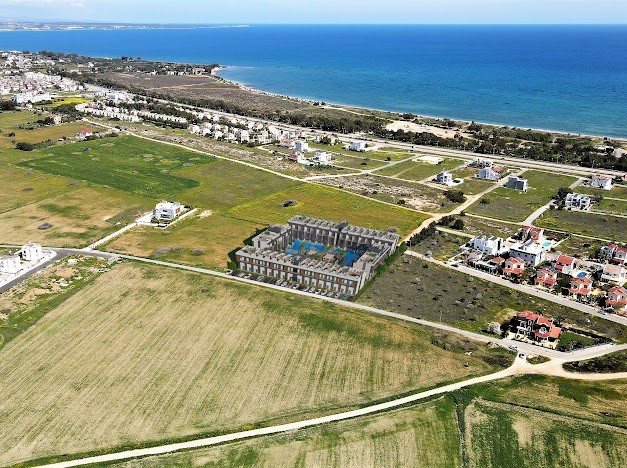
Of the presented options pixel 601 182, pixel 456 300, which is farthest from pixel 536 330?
pixel 601 182

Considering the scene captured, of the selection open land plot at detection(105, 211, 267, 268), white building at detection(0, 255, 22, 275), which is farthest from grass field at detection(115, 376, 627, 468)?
white building at detection(0, 255, 22, 275)

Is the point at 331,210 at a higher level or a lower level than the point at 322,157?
lower

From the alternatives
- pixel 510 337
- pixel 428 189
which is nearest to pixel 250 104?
pixel 428 189

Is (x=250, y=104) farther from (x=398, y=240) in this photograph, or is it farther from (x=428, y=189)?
(x=398, y=240)

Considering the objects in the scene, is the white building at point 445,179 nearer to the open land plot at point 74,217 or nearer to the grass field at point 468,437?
the open land plot at point 74,217

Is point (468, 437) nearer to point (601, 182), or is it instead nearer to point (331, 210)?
Answer: point (331, 210)

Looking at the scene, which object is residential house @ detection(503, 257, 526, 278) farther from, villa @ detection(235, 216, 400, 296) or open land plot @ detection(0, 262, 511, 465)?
open land plot @ detection(0, 262, 511, 465)
